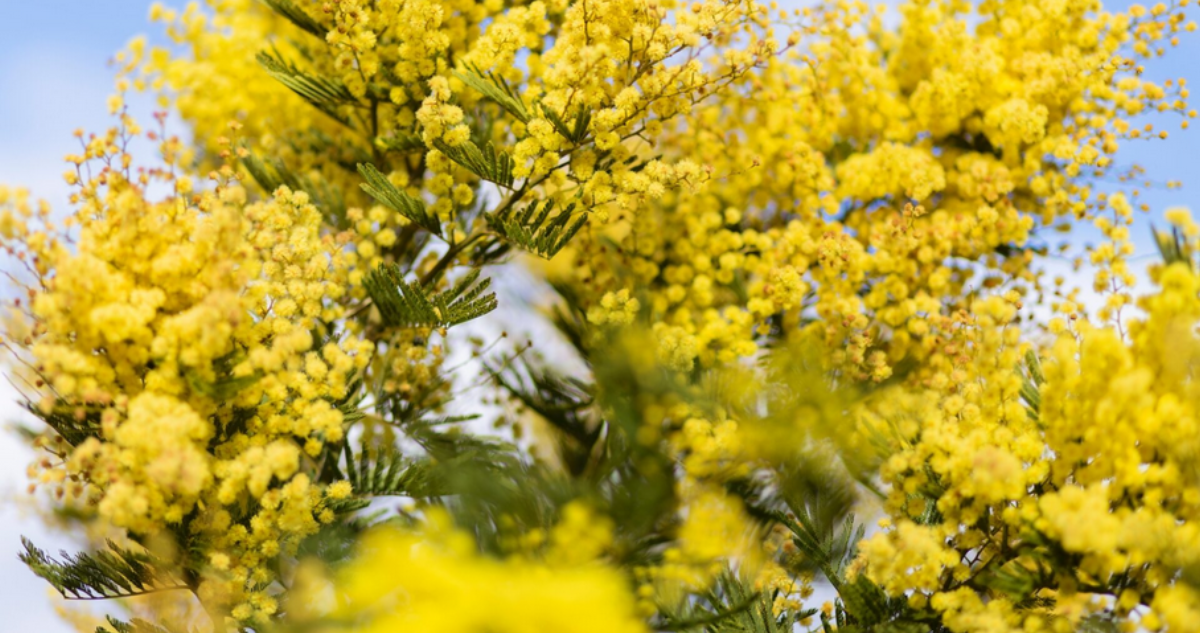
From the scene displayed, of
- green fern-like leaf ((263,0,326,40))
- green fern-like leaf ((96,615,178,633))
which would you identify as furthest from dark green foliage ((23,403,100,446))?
green fern-like leaf ((263,0,326,40))

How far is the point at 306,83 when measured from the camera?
248 cm

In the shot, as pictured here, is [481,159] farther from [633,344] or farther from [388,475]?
[388,475]

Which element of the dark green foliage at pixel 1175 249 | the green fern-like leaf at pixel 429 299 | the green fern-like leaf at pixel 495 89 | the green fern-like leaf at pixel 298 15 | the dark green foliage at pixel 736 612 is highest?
the green fern-like leaf at pixel 298 15

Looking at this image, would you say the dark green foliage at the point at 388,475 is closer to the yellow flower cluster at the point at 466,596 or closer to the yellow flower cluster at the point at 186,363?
the yellow flower cluster at the point at 186,363

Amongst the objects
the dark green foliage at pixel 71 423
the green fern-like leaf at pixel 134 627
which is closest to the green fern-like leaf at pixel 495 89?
the dark green foliage at pixel 71 423

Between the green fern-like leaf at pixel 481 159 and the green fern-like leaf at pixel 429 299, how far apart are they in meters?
0.25

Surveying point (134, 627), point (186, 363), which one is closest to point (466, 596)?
point (186, 363)

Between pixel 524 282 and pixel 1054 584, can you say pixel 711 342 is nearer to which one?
pixel 524 282

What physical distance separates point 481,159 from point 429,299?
359 millimetres

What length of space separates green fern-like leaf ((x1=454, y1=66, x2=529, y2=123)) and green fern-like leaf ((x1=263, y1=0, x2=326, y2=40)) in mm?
641

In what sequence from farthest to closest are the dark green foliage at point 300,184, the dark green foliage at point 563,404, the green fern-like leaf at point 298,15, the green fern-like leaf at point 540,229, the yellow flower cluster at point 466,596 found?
the dark green foliage at point 300,184 < the green fern-like leaf at point 298,15 < the green fern-like leaf at point 540,229 < the dark green foliage at point 563,404 < the yellow flower cluster at point 466,596

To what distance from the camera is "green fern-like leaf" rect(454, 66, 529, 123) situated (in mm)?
2145

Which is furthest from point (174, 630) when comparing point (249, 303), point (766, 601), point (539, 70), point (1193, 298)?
point (1193, 298)

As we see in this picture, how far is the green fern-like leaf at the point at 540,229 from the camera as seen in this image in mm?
2125
